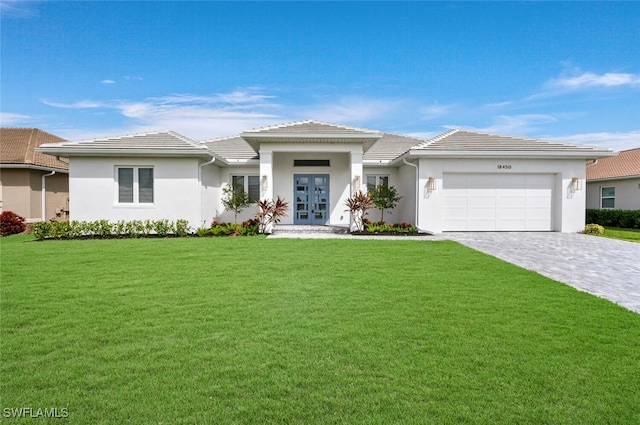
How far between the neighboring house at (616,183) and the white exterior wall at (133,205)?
20.9m

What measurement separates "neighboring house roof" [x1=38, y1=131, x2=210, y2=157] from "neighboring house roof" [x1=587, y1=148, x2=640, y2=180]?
72.6 feet

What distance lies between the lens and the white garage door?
16.8 meters

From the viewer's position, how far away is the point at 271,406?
2914 mm

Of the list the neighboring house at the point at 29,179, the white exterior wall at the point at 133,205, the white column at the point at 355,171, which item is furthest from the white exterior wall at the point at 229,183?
the neighboring house at the point at 29,179

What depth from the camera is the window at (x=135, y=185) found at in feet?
52.9

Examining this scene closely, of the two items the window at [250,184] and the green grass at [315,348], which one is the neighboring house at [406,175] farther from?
the green grass at [315,348]

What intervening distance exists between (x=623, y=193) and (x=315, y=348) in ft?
79.9

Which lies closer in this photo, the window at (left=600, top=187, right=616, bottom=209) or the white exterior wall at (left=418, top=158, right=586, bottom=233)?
the white exterior wall at (left=418, top=158, right=586, bottom=233)

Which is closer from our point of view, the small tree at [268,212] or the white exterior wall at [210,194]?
the small tree at [268,212]

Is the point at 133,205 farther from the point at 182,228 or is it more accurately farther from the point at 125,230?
the point at 182,228

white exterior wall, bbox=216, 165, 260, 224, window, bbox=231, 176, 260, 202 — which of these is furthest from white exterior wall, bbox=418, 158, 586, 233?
white exterior wall, bbox=216, 165, 260, 224

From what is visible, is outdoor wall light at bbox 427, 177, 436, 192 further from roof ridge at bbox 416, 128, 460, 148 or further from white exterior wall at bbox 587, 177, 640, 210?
white exterior wall at bbox 587, 177, 640, 210

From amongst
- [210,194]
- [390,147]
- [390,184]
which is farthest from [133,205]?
[390,147]

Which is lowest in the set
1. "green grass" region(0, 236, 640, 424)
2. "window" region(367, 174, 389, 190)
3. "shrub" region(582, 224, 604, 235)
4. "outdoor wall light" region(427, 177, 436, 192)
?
"green grass" region(0, 236, 640, 424)
